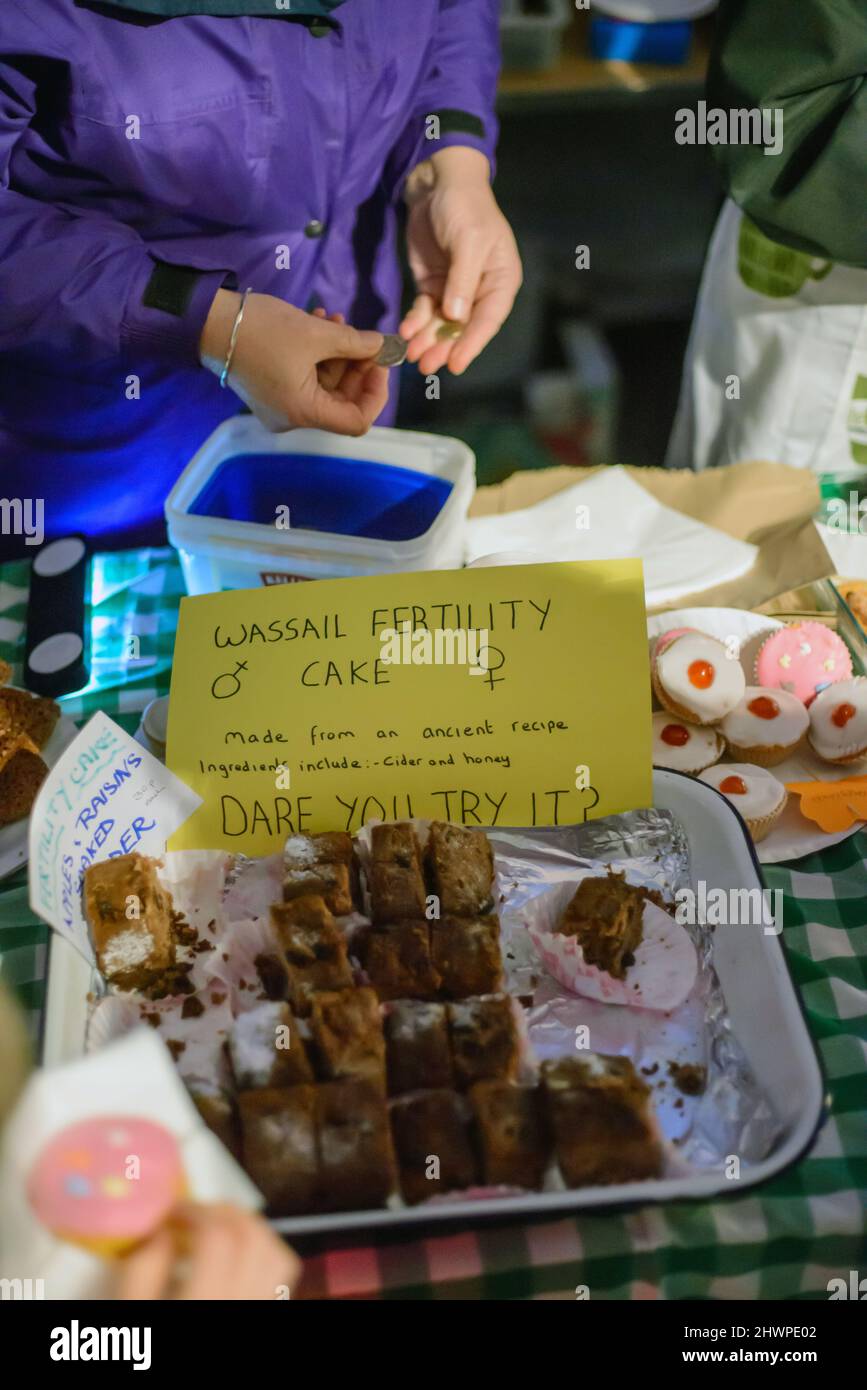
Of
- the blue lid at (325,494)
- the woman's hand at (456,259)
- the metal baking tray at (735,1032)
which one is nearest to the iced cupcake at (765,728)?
the metal baking tray at (735,1032)

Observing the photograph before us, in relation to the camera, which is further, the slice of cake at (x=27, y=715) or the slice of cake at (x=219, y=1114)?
the slice of cake at (x=27, y=715)

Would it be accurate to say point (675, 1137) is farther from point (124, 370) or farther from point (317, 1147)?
point (124, 370)

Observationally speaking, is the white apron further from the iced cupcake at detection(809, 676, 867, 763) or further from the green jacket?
the iced cupcake at detection(809, 676, 867, 763)

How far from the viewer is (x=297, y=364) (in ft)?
5.41

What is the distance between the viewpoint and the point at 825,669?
63.6 inches

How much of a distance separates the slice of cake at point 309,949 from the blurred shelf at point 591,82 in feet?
12.0

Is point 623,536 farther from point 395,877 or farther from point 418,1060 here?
point 418,1060

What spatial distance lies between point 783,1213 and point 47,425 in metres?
1.80

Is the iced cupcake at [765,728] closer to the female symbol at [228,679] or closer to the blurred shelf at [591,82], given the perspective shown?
the female symbol at [228,679]

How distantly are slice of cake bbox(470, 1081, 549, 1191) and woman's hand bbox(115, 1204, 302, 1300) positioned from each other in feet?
0.83

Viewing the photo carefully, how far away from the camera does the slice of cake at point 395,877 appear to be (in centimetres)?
118

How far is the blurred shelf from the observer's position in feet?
12.8

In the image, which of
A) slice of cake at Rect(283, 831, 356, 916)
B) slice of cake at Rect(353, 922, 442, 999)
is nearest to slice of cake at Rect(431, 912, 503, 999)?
slice of cake at Rect(353, 922, 442, 999)

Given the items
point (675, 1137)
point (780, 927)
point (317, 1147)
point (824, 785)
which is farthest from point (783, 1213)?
point (824, 785)
